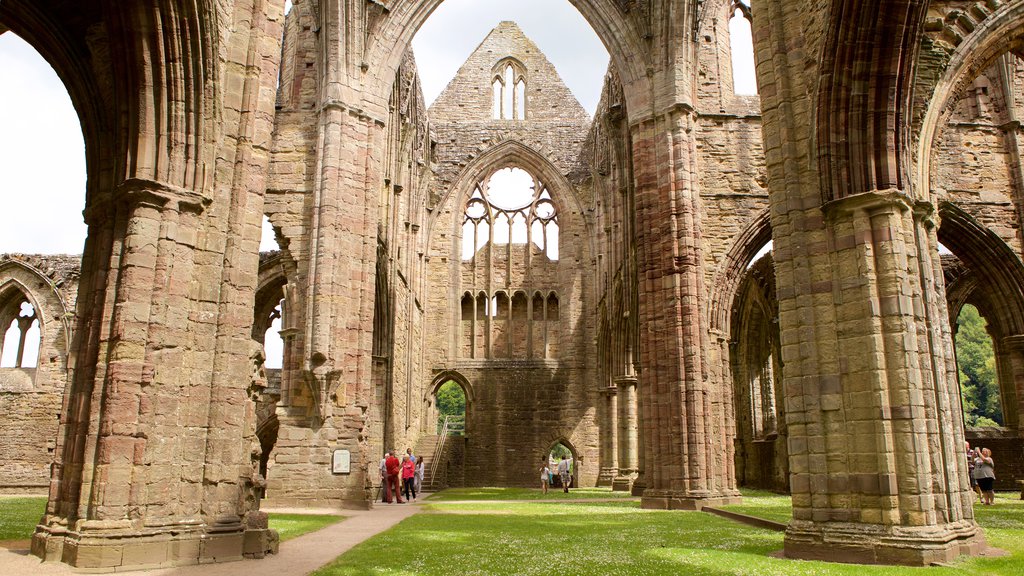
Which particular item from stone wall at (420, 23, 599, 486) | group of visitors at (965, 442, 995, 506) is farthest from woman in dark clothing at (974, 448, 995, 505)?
stone wall at (420, 23, 599, 486)

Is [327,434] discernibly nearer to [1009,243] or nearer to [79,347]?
[79,347]

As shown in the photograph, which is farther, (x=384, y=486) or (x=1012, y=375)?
(x=1012, y=375)

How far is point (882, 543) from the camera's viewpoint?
6195mm

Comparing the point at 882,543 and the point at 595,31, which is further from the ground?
the point at 595,31

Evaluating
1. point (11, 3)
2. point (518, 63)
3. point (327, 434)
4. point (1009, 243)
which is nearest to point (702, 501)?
point (327, 434)

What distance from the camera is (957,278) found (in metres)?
20.3

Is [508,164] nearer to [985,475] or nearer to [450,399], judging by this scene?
[985,475]

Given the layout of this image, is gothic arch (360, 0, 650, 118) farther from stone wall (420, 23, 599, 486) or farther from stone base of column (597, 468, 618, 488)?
stone base of column (597, 468, 618, 488)

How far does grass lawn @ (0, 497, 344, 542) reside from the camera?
8406 millimetres

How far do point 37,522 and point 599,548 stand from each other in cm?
740

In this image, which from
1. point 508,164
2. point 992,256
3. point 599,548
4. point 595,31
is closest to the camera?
point 599,548

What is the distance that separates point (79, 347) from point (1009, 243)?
689 inches

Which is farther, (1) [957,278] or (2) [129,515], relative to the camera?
(1) [957,278]

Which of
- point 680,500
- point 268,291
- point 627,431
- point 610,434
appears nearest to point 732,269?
point 680,500
